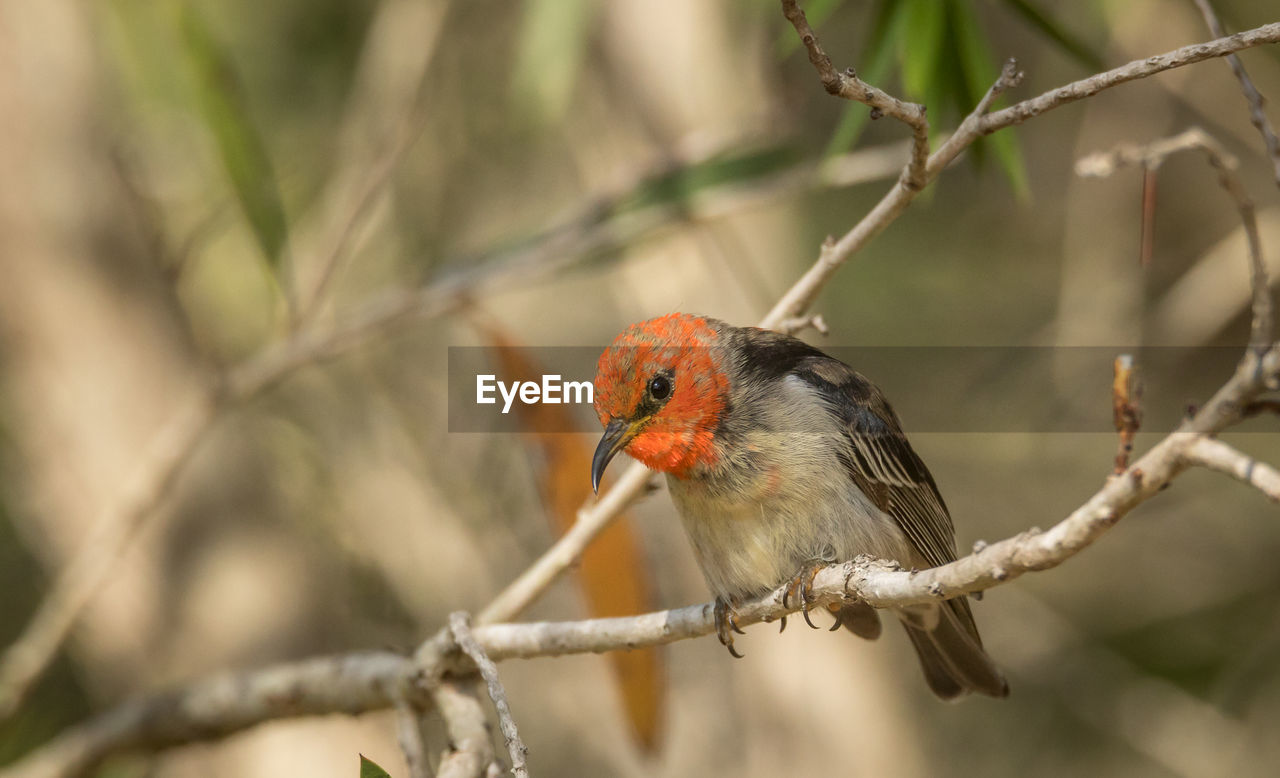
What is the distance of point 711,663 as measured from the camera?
505 centimetres

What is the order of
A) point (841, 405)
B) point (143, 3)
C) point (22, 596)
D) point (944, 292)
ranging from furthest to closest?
point (944, 292) < point (22, 596) < point (143, 3) < point (841, 405)

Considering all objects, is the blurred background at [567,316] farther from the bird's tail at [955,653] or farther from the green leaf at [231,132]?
the bird's tail at [955,653]

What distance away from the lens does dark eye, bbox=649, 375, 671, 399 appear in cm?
248

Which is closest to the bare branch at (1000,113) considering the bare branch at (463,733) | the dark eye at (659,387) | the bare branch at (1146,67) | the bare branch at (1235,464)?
the bare branch at (1146,67)

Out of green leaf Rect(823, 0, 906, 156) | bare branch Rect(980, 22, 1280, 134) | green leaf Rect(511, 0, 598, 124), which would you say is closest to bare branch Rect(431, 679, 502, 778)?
bare branch Rect(980, 22, 1280, 134)

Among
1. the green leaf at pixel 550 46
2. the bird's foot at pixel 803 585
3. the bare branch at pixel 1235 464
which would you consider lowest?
the bare branch at pixel 1235 464

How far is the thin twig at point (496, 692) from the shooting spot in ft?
5.57

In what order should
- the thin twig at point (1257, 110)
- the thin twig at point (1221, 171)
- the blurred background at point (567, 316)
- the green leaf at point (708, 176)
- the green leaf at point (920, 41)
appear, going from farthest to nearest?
the blurred background at point (567, 316), the green leaf at point (708, 176), the green leaf at point (920, 41), the thin twig at point (1257, 110), the thin twig at point (1221, 171)

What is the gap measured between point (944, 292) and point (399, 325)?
4.18 metres

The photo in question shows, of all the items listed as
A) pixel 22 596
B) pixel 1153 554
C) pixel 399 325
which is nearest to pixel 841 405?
pixel 399 325

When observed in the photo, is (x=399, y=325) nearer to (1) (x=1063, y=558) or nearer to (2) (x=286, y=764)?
(2) (x=286, y=764)

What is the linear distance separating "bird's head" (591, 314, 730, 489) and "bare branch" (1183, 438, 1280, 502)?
1309mm

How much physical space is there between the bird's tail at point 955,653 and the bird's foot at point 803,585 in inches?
21.3

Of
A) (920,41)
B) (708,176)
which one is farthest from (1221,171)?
(708,176)
